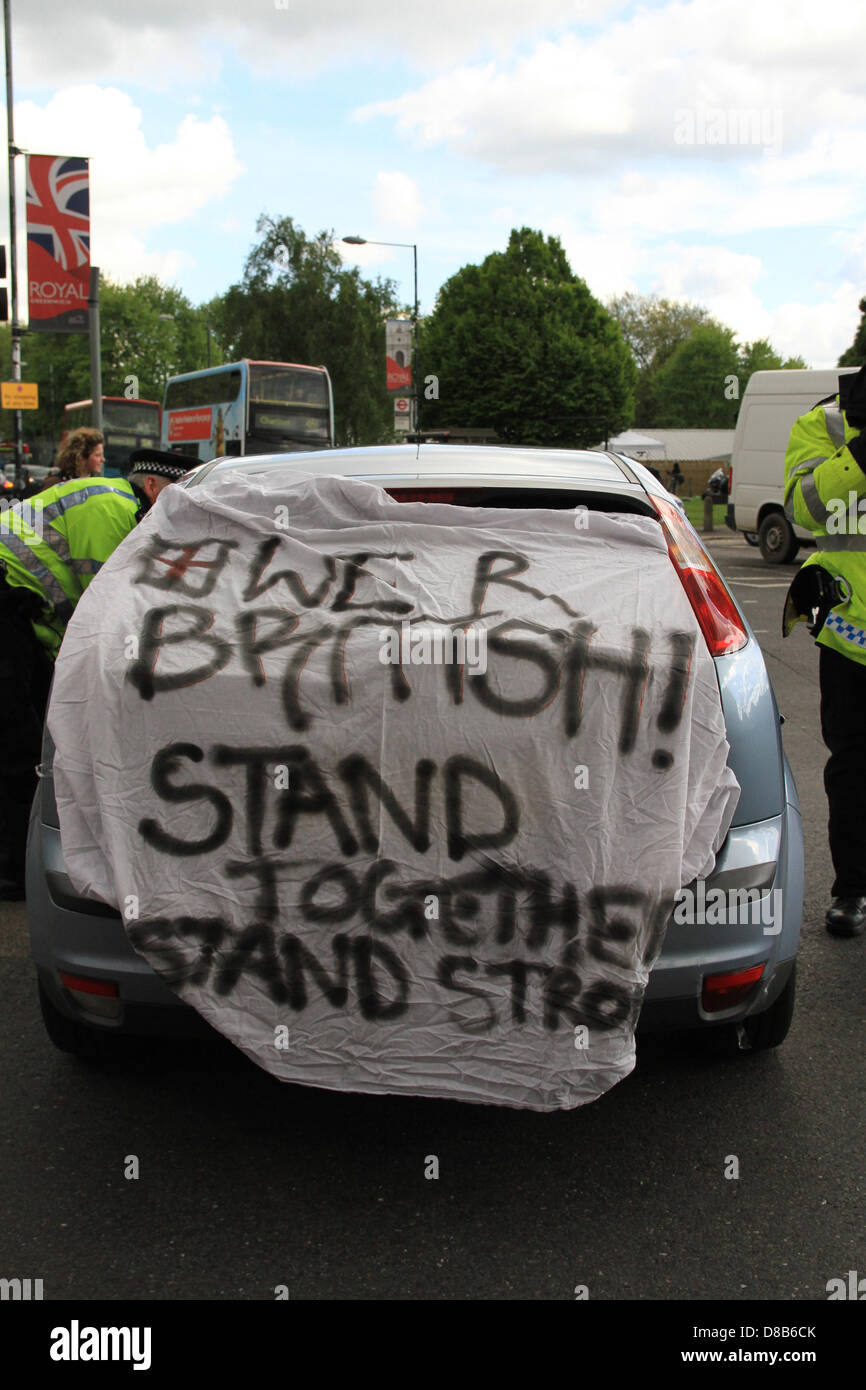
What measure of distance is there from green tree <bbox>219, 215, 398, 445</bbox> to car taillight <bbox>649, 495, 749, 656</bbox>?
5637 cm

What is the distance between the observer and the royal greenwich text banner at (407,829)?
269 cm

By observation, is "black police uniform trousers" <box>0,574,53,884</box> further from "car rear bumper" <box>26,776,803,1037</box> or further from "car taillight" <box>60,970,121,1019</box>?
"car taillight" <box>60,970,121,1019</box>

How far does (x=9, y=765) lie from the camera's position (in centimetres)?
531

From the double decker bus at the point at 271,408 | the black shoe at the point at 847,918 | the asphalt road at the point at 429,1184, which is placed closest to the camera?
the asphalt road at the point at 429,1184

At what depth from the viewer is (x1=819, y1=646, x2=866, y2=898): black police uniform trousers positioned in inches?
185

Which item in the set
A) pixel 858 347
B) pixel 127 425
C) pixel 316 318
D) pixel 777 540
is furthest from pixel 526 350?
pixel 777 540

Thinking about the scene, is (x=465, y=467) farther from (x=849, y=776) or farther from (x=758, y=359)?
(x=758, y=359)

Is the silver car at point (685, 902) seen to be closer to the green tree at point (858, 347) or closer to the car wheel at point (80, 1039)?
the car wheel at point (80, 1039)

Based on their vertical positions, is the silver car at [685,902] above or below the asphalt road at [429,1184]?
above

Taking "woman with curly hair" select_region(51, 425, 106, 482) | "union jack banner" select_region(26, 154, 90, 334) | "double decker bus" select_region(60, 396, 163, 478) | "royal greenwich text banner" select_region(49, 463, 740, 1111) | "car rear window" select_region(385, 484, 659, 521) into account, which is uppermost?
"union jack banner" select_region(26, 154, 90, 334)

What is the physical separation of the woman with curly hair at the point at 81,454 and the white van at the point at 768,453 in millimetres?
15394

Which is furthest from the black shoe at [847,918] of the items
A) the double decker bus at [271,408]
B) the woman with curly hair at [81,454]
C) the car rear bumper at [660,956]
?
the double decker bus at [271,408]

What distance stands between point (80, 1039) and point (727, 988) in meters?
1.65

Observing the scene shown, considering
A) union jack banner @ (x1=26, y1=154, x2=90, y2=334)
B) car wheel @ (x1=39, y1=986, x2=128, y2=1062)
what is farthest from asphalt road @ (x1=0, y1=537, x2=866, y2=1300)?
union jack banner @ (x1=26, y1=154, x2=90, y2=334)
